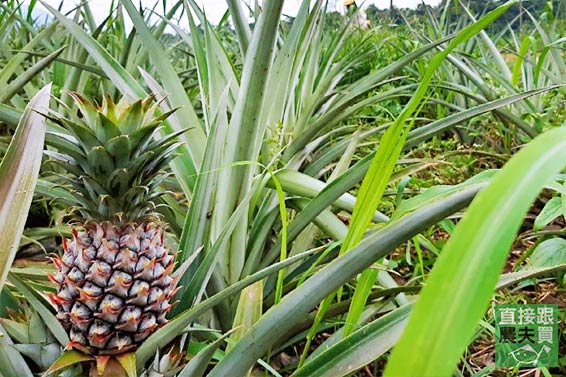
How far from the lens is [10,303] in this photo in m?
0.67

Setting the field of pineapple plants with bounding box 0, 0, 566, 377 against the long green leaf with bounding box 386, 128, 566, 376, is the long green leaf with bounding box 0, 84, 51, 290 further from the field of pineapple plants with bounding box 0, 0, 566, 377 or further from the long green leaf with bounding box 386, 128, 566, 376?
the long green leaf with bounding box 386, 128, 566, 376

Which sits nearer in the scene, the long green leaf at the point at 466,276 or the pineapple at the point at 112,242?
the long green leaf at the point at 466,276

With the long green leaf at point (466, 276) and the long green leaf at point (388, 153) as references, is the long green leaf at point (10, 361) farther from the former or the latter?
the long green leaf at point (466, 276)

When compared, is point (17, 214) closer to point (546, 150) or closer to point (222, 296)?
point (222, 296)

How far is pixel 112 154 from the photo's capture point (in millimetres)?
571

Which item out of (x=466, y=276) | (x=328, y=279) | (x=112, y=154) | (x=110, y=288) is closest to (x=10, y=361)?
(x=110, y=288)

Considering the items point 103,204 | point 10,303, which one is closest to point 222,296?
point 103,204

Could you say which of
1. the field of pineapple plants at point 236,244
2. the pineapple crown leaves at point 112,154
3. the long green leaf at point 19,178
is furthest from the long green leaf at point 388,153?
the long green leaf at point 19,178

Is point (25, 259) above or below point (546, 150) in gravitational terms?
below

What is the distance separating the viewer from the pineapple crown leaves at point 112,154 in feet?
1.84

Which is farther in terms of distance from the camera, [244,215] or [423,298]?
[244,215]

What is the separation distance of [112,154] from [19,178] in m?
0.10

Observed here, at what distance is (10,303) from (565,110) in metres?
1.29

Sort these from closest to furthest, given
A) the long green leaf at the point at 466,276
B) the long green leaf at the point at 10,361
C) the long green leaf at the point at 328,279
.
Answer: the long green leaf at the point at 466,276 → the long green leaf at the point at 328,279 → the long green leaf at the point at 10,361
